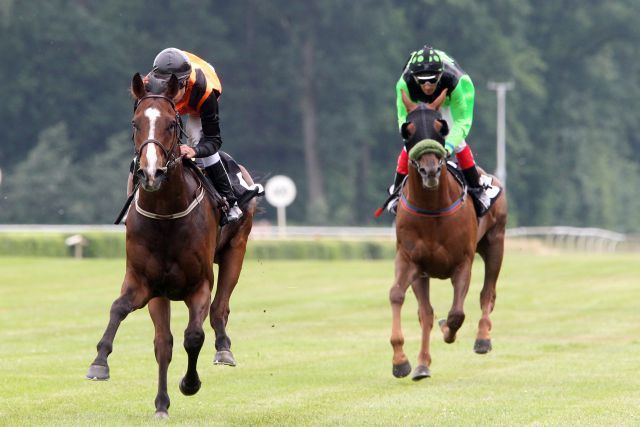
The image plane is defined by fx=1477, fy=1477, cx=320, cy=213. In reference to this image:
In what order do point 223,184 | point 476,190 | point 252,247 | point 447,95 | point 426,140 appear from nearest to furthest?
1. point 223,184
2. point 426,140
3. point 447,95
4. point 476,190
5. point 252,247

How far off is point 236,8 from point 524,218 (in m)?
17.2

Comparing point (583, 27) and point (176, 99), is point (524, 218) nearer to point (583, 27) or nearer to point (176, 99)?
point (583, 27)

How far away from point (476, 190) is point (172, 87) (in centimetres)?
420

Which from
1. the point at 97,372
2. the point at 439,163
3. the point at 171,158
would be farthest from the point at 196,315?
the point at 439,163

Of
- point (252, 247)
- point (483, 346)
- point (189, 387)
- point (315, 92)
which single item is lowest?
point (252, 247)

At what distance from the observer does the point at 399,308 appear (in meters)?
12.6

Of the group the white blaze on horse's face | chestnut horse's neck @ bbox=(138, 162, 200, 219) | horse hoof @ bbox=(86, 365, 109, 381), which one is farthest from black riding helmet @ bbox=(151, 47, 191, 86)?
horse hoof @ bbox=(86, 365, 109, 381)

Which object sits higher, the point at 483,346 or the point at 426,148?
the point at 426,148

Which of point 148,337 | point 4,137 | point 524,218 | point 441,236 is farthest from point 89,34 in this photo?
point 441,236

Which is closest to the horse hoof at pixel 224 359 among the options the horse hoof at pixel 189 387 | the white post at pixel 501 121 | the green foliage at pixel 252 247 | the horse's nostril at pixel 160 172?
the horse hoof at pixel 189 387

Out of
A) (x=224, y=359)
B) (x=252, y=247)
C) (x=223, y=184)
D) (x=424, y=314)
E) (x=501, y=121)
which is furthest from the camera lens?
(x=501, y=121)

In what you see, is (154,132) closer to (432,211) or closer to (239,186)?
(239,186)

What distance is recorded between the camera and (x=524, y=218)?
68.8m

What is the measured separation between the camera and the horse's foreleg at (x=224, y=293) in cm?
1105
